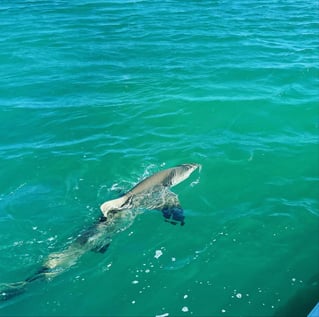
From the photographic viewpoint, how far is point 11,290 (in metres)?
10.9

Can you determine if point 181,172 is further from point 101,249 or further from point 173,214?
point 101,249

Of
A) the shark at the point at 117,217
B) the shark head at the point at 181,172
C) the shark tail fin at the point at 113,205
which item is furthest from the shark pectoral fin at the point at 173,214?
the shark tail fin at the point at 113,205

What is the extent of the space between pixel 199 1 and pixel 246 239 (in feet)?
74.9

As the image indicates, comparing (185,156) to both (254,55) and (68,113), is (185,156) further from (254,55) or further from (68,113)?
(254,55)

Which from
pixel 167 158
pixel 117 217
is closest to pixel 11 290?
pixel 117 217

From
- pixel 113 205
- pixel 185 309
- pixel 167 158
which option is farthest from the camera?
pixel 167 158

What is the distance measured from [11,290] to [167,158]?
6682 millimetres

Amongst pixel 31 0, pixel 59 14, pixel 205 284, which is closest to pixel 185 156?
pixel 205 284

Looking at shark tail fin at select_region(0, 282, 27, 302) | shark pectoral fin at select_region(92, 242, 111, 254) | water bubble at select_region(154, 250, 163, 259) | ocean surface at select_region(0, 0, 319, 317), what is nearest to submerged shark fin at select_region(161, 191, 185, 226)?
ocean surface at select_region(0, 0, 319, 317)

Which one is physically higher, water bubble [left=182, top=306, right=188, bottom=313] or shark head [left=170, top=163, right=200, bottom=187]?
shark head [left=170, top=163, right=200, bottom=187]

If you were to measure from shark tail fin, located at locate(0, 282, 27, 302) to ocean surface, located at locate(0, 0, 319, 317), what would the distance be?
0.13 m

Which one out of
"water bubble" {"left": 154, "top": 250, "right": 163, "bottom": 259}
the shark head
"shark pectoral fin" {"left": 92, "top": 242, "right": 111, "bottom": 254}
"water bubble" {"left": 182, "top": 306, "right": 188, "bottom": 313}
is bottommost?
"water bubble" {"left": 182, "top": 306, "right": 188, "bottom": 313}

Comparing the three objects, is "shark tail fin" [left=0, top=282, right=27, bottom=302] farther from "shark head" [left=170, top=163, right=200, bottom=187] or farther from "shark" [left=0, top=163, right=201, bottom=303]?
"shark head" [left=170, top=163, right=200, bottom=187]

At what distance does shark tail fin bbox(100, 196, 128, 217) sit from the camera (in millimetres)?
11992
